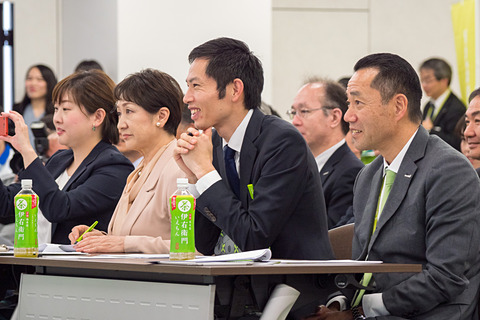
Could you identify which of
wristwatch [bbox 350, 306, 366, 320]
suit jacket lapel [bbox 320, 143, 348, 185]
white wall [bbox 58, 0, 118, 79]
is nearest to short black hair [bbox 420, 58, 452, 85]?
white wall [bbox 58, 0, 118, 79]

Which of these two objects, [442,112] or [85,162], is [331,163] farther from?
[442,112]

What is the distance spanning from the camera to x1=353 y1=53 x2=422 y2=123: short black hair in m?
2.56

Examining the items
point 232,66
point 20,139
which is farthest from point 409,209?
point 20,139

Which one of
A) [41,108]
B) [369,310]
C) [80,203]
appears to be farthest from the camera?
[41,108]

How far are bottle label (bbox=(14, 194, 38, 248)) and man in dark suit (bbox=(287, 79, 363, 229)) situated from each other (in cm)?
168

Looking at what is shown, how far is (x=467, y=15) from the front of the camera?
243 inches

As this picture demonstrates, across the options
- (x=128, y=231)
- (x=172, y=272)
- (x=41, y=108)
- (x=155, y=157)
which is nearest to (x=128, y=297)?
Answer: (x=172, y=272)

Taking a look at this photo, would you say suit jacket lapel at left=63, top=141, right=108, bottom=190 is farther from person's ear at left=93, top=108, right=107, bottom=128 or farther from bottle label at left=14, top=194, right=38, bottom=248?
bottle label at left=14, top=194, right=38, bottom=248

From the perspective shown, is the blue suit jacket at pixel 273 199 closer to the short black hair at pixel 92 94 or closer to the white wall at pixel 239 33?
the short black hair at pixel 92 94

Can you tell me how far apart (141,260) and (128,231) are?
2.38 feet

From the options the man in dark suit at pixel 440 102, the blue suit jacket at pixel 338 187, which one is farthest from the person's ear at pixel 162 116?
the man in dark suit at pixel 440 102

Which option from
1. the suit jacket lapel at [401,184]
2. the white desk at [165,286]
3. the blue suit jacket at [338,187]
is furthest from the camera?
the blue suit jacket at [338,187]

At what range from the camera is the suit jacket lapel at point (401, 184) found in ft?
7.87

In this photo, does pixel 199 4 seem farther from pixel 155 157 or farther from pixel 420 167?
pixel 420 167
